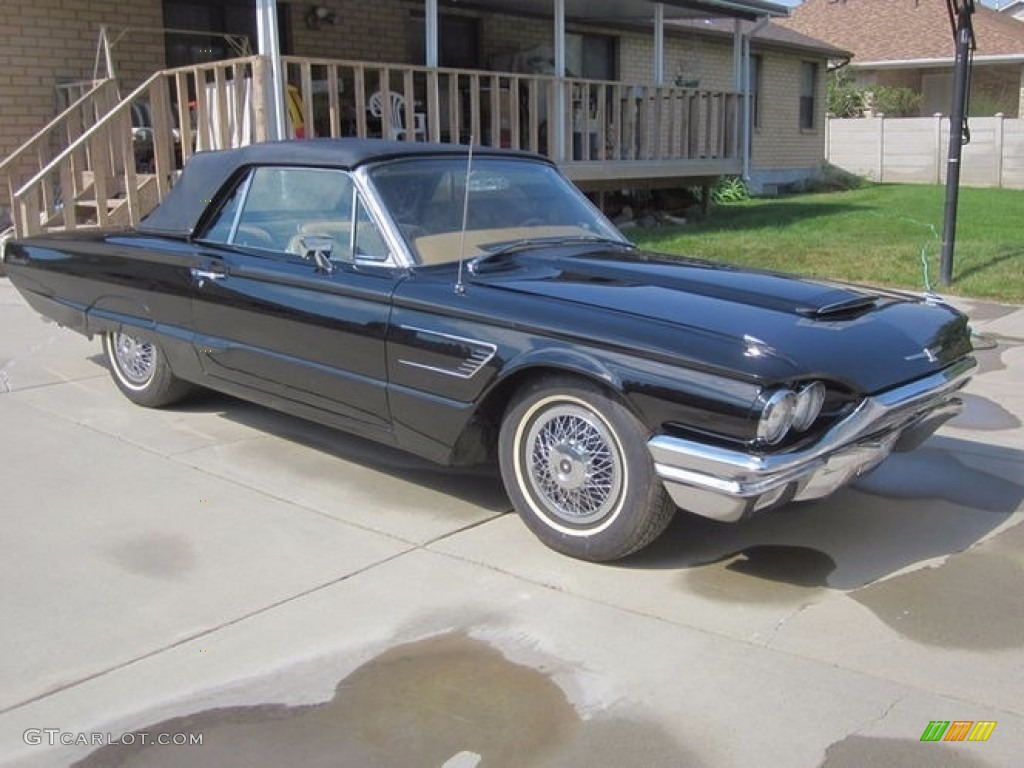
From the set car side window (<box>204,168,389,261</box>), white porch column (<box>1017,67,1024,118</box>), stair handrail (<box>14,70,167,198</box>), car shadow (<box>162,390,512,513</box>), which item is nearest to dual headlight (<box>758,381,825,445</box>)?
car shadow (<box>162,390,512,513</box>)

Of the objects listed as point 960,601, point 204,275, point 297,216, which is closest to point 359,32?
point 204,275

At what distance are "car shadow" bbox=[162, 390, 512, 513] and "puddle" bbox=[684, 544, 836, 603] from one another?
1072mm

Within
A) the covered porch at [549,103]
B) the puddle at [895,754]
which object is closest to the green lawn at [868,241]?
the covered porch at [549,103]

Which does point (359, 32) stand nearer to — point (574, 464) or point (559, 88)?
point (559, 88)

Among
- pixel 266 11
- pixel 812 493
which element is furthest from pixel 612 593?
pixel 266 11

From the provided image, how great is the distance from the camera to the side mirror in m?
4.65

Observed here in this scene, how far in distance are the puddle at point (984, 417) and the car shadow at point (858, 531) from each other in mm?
836

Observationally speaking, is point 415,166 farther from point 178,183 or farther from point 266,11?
point 266,11

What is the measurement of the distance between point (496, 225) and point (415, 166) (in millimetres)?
479

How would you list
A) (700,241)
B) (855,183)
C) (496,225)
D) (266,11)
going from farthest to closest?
(855,183), (700,241), (266,11), (496,225)

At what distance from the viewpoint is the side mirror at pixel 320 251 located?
15.3 ft

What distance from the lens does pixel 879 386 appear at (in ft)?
12.6

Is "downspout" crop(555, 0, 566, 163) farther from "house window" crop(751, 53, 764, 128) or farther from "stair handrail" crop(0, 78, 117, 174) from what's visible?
"house window" crop(751, 53, 764, 128)

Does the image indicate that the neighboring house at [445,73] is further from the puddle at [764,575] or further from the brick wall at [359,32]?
the puddle at [764,575]
